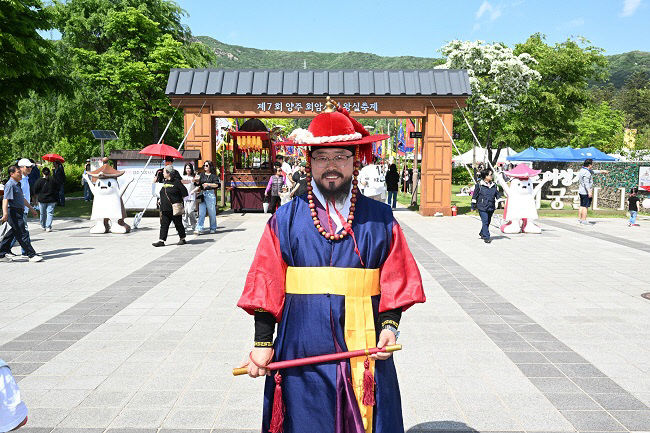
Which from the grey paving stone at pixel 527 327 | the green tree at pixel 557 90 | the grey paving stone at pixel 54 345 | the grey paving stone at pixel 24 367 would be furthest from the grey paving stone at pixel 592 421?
the green tree at pixel 557 90

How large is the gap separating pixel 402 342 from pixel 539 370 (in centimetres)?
132

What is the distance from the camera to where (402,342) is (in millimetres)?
5566

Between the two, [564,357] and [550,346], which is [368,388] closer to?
[564,357]

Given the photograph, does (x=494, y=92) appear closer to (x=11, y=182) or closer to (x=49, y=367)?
(x=11, y=182)

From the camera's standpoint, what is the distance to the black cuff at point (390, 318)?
2.70 meters

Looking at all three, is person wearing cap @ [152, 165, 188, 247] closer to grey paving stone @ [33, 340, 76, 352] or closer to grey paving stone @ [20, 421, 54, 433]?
grey paving stone @ [33, 340, 76, 352]

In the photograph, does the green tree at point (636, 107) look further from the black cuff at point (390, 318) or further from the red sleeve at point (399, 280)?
the black cuff at point (390, 318)

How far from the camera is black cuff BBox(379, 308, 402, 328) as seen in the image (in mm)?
2701

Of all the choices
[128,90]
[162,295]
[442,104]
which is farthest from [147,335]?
[128,90]

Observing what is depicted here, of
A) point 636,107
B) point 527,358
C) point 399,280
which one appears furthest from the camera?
point 636,107

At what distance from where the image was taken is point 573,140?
46.6m

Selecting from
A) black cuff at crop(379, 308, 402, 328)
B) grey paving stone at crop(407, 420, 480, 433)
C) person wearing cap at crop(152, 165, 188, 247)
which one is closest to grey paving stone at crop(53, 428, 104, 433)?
grey paving stone at crop(407, 420, 480, 433)

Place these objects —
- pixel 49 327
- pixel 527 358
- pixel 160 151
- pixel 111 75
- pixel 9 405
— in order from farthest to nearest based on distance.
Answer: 1. pixel 111 75
2. pixel 160 151
3. pixel 49 327
4. pixel 527 358
5. pixel 9 405

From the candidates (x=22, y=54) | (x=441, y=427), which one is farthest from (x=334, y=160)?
(x=22, y=54)
